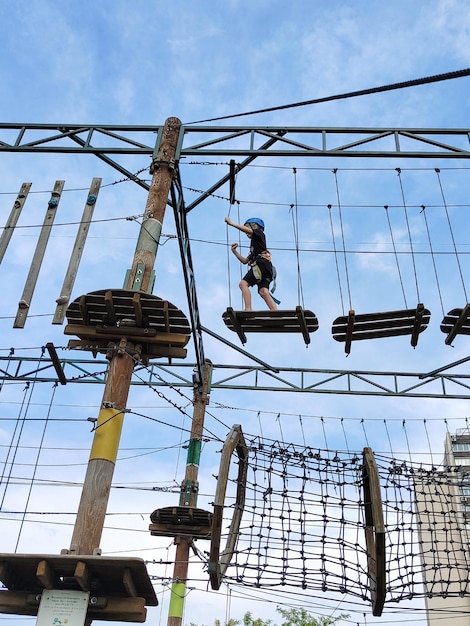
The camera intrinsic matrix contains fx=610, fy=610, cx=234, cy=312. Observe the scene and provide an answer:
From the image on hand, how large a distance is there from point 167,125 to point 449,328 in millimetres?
4588

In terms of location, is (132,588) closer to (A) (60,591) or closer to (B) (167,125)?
(A) (60,591)

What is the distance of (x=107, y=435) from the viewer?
594 cm

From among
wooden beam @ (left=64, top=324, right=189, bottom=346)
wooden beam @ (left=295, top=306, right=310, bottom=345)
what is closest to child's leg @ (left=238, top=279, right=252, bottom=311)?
wooden beam @ (left=295, top=306, right=310, bottom=345)

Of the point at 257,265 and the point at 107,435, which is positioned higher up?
the point at 257,265

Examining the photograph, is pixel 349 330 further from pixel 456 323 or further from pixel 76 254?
pixel 76 254

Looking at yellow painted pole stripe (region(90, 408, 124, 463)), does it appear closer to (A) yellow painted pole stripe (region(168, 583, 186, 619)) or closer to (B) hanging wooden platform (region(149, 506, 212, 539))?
(B) hanging wooden platform (region(149, 506, 212, 539))

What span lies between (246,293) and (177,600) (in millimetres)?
5275

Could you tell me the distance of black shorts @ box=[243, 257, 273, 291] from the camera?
8.12 metres

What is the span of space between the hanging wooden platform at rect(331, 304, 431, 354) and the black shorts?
1.17 metres

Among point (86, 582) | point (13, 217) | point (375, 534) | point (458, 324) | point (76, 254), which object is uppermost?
point (13, 217)

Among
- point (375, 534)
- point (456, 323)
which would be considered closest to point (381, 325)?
point (456, 323)

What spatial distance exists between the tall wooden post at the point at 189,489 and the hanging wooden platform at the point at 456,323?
12.2 ft

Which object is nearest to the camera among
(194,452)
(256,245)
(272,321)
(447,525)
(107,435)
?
(107,435)

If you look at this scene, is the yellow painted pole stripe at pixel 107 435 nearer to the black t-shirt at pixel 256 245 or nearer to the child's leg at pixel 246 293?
the child's leg at pixel 246 293
